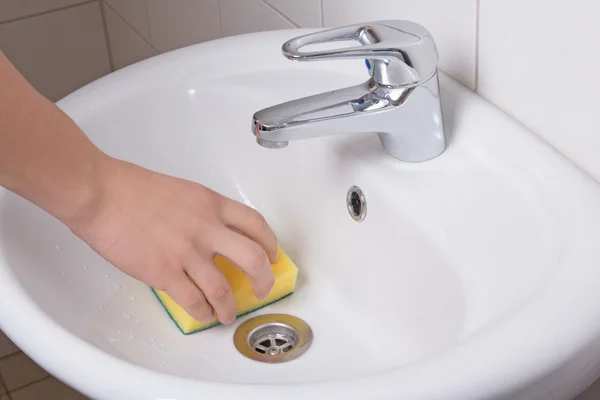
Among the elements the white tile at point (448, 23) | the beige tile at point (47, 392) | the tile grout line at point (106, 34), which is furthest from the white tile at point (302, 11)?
the beige tile at point (47, 392)

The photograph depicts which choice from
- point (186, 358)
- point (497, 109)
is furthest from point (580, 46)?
point (186, 358)

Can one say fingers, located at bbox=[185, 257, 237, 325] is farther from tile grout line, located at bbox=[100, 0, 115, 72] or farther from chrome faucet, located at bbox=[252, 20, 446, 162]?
tile grout line, located at bbox=[100, 0, 115, 72]

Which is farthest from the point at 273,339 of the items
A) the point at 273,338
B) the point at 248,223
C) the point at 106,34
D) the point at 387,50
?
the point at 106,34

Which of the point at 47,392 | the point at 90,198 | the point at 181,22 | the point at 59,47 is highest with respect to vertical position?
the point at 90,198

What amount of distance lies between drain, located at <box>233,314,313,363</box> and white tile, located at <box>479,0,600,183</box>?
244mm

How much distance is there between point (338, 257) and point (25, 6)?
925 millimetres

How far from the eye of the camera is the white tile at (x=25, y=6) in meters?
1.38

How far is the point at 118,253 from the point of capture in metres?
0.55

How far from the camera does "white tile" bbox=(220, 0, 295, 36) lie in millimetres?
962

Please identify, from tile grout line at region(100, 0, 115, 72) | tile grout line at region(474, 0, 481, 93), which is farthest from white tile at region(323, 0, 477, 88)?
tile grout line at region(100, 0, 115, 72)

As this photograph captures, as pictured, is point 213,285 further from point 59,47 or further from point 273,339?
point 59,47

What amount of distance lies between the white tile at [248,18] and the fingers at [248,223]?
37cm

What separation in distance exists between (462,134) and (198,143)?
0.87 ft

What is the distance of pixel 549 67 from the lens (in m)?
0.60
